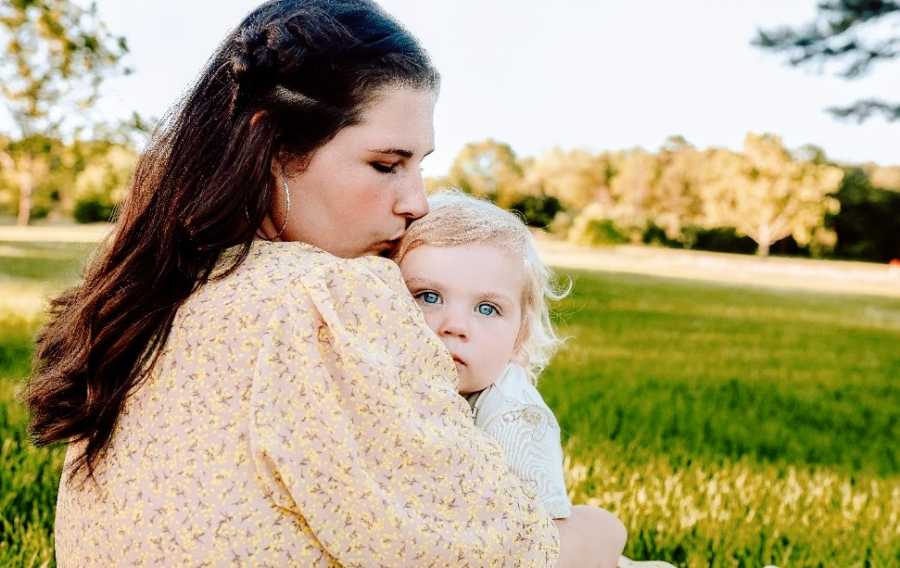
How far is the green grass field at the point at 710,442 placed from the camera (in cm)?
302

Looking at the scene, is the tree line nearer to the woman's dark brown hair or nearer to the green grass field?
the green grass field

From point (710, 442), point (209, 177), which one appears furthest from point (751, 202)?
point (209, 177)

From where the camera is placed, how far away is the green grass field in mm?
3020

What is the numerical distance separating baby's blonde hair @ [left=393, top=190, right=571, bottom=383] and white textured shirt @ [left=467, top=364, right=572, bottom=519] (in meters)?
0.32

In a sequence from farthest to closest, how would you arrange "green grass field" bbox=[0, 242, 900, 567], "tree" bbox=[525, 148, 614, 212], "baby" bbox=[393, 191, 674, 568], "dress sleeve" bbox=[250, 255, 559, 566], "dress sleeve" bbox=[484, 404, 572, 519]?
1. "tree" bbox=[525, 148, 614, 212]
2. "green grass field" bbox=[0, 242, 900, 567]
3. "baby" bbox=[393, 191, 674, 568]
4. "dress sleeve" bbox=[484, 404, 572, 519]
5. "dress sleeve" bbox=[250, 255, 559, 566]

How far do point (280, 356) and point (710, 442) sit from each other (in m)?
3.74

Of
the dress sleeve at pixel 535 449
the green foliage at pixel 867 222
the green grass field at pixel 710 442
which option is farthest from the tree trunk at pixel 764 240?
the dress sleeve at pixel 535 449

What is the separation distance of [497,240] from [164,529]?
1.05 m

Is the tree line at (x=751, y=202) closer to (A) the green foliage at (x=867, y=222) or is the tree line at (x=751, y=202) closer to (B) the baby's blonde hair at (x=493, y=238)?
(A) the green foliage at (x=867, y=222)

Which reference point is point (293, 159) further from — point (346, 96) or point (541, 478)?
point (541, 478)

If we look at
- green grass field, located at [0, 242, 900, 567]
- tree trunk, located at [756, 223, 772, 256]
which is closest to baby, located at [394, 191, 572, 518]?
green grass field, located at [0, 242, 900, 567]

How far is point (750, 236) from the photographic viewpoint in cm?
5284

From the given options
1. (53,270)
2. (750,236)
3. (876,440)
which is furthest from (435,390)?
(750,236)

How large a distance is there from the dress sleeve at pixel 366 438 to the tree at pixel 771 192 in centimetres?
5135
